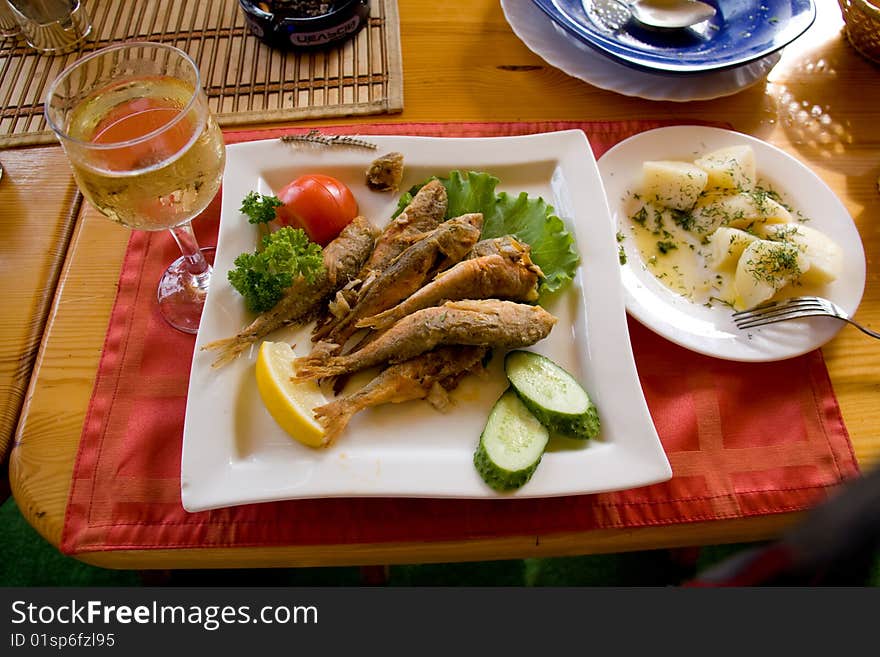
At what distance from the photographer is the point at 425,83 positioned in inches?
74.7

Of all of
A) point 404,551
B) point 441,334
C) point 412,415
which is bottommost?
point 404,551

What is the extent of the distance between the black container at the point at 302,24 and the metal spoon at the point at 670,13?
32.7 inches

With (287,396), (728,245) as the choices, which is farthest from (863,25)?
(287,396)

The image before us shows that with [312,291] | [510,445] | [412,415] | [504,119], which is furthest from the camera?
[504,119]

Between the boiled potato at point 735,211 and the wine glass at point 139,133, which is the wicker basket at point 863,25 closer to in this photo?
the boiled potato at point 735,211

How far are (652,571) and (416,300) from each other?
1.36 metres

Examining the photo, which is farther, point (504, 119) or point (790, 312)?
point (504, 119)

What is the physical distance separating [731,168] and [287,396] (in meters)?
1.22

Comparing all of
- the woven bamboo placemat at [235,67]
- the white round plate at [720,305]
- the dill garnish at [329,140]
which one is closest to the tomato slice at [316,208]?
the dill garnish at [329,140]

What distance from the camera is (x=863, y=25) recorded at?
1903 mm

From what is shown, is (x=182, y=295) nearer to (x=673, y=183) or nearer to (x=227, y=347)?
(x=227, y=347)

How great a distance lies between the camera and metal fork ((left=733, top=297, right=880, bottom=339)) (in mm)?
1386

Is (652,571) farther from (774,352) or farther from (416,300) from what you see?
(416,300)

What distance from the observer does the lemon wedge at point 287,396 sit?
1191 millimetres
